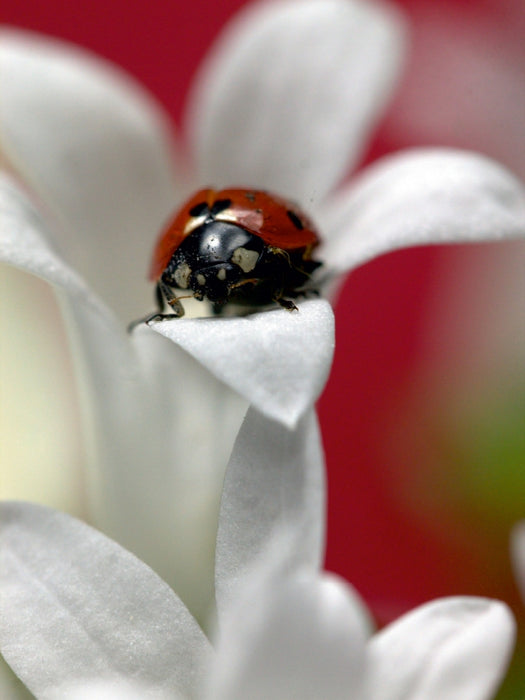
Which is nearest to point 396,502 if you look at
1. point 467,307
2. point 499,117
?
point 467,307

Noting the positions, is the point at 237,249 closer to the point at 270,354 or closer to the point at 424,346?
the point at 270,354

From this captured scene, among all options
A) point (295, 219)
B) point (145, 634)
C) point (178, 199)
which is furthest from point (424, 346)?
point (145, 634)

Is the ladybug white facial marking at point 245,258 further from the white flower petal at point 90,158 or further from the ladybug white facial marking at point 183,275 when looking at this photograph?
the white flower petal at point 90,158

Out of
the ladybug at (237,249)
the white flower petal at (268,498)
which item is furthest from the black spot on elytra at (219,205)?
the white flower petal at (268,498)

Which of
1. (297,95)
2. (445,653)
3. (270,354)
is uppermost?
(297,95)

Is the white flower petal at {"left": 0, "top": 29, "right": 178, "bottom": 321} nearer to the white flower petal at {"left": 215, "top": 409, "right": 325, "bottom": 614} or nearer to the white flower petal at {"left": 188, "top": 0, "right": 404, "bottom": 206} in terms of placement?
the white flower petal at {"left": 188, "top": 0, "right": 404, "bottom": 206}

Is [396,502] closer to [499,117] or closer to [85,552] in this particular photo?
[499,117]
